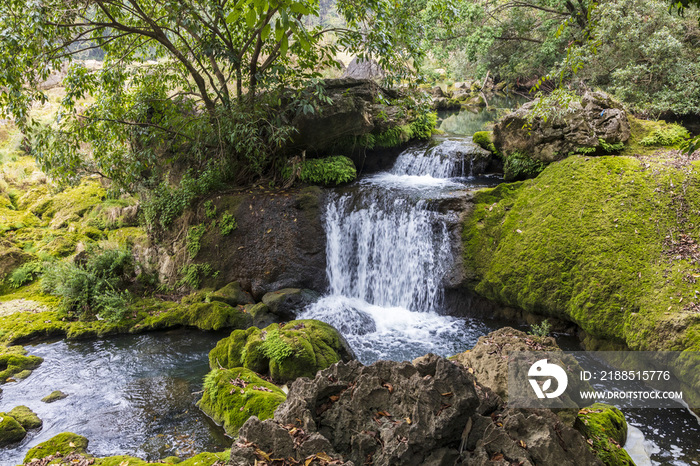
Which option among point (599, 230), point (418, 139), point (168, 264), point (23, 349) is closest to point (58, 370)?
point (23, 349)

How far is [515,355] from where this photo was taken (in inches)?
149

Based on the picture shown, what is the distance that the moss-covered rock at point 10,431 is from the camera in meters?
4.71

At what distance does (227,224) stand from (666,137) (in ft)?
28.6

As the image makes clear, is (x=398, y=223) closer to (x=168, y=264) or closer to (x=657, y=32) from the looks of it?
(x=168, y=264)

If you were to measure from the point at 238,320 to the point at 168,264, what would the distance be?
2.89 m

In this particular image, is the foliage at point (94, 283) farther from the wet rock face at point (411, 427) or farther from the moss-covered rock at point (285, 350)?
the wet rock face at point (411, 427)

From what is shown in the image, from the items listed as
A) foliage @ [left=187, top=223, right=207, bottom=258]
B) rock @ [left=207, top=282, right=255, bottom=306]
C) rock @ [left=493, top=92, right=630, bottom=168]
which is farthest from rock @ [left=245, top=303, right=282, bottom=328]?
rock @ [left=493, top=92, right=630, bottom=168]

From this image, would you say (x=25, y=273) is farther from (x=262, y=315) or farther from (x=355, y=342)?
(x=355, y=342)

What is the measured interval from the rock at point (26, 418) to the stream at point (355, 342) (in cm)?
13

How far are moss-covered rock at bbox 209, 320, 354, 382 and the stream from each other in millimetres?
534

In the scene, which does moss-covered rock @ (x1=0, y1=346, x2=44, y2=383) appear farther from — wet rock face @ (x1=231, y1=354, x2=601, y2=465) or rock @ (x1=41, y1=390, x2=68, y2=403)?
wet rock face @ (x1=231, y1=354, x2=601, y2=465)

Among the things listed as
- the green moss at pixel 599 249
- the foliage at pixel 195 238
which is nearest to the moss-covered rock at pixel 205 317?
the foliage at pixel 195 238

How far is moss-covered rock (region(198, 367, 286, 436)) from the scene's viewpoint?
462 centimetres

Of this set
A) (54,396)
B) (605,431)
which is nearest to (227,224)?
(54,396)
